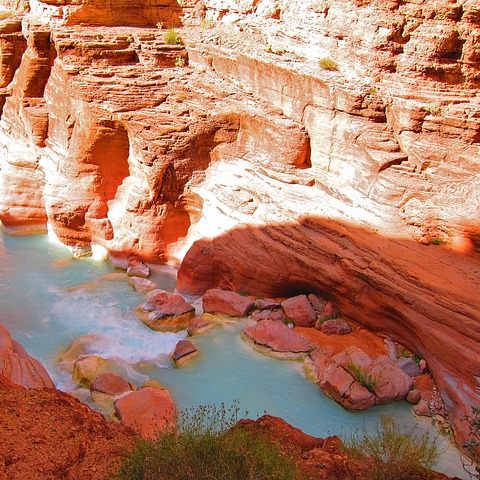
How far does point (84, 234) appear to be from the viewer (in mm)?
12656

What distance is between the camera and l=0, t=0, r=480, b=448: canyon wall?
344 inches

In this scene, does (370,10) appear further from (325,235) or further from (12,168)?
(12,168)

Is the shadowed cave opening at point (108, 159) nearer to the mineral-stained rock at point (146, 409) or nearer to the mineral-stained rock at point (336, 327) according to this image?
the mineral-stained rock at point (146, 409)

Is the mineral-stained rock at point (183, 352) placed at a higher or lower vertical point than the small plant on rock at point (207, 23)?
lower

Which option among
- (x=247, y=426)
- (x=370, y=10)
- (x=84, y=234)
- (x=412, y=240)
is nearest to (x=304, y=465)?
(x=247, y=426)

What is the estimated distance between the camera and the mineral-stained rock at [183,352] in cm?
914

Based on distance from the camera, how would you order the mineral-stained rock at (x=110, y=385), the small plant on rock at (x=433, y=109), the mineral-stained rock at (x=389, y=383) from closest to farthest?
the mineral-stained rock at (x=389, y=383), the mineral-stained rock at (x=110, y=385), the small plant on rock at (x=433, y=109)

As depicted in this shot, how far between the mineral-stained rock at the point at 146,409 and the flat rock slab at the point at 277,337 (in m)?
1.90

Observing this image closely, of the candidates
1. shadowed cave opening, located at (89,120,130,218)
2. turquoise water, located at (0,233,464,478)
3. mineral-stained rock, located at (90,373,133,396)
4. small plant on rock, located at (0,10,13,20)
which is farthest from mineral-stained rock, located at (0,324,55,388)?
small plant on rock, located at (0,10,13,20)

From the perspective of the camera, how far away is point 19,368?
24.8ft

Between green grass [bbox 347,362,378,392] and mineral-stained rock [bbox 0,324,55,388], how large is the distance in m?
4.36

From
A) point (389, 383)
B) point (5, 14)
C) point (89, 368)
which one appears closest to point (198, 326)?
point (89, 368)

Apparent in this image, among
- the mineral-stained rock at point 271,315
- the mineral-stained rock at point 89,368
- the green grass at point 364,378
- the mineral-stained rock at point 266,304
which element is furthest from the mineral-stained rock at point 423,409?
the mineral-stained rock at point 89,368

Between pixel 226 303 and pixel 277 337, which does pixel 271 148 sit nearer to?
pixel 226 303
